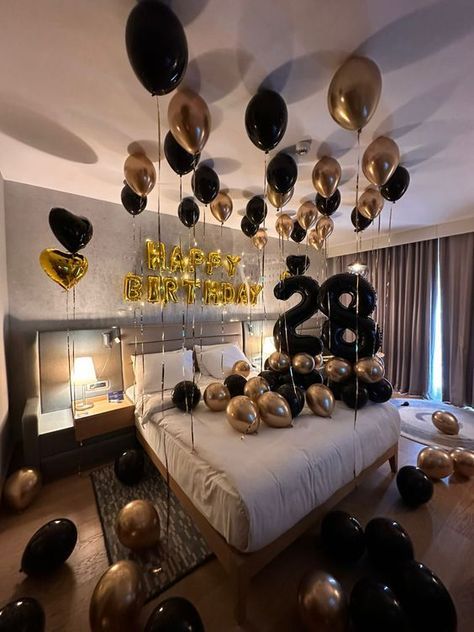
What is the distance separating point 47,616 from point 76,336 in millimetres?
1755

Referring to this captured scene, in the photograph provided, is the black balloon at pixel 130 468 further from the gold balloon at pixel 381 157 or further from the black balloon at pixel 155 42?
the gold balloon at pixel 381 157

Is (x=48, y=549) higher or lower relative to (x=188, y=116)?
lower

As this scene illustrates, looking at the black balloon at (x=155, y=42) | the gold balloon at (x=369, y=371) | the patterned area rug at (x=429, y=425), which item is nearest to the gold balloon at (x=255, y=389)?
the gold balloon at (x=369, y=371)

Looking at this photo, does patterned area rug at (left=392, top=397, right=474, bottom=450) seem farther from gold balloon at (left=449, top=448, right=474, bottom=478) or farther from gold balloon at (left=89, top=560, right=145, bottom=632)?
gold balloon at (left=89, top=560, right=145, bottom=632)

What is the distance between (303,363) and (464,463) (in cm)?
150

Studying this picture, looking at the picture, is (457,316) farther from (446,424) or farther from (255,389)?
(255,389)

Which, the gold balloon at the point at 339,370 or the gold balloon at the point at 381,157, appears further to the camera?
the gold balloon at the point at 339,370

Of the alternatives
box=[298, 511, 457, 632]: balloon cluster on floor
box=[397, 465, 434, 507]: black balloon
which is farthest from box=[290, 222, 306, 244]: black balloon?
box=[298, 511, 457, 632]: balloon cluster on floor

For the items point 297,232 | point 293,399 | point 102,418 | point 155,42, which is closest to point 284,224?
point 297,232

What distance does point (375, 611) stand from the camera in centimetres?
92

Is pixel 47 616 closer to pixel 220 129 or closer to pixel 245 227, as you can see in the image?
pixel 220 129

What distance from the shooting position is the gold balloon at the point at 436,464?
6.26 feet

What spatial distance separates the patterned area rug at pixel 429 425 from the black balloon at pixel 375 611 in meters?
1.97

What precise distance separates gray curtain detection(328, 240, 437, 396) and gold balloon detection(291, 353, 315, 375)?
2.66 m
